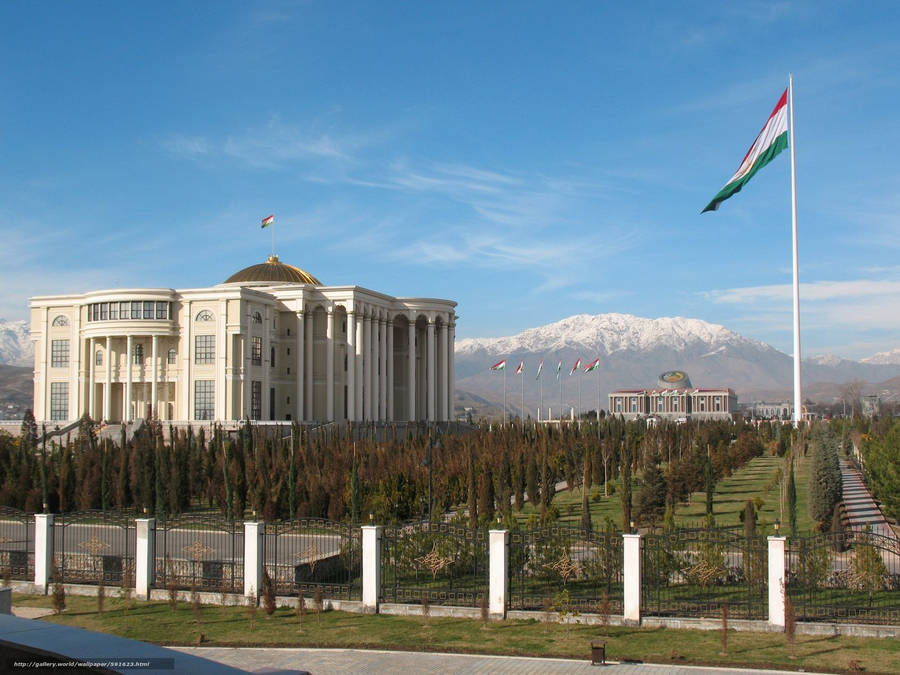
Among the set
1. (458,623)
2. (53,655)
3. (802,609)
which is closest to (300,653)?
(458,623)

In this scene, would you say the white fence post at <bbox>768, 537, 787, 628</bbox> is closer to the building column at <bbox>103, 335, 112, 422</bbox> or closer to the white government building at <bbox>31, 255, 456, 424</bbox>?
the white government building at <bbox>31, 255, 456, 424</bbox>

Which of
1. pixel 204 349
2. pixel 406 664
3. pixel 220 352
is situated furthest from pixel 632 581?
pixel 204 349

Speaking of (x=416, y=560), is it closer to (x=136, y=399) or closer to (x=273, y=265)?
(x=136, y=399)

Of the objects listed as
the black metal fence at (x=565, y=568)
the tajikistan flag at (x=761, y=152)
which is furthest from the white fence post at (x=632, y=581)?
the tajikistan flag at (x=761, y=152)

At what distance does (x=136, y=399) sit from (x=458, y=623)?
162 ft

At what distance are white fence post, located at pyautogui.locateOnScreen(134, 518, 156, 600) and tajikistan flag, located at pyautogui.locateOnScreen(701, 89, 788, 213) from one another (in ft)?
99.6

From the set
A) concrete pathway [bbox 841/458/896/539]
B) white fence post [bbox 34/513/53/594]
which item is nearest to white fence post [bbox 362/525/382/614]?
white fence post [bbox 34/513/53/594]

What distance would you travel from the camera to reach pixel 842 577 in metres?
16.0

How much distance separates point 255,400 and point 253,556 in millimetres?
44545

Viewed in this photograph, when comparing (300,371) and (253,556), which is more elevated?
(300,371)

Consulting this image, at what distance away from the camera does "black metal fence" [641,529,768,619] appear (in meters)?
15.2

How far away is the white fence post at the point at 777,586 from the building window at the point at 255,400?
4832 cm

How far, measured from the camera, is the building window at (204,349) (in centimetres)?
5750

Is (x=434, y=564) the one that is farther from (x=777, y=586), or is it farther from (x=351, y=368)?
(x=351, y=368)
